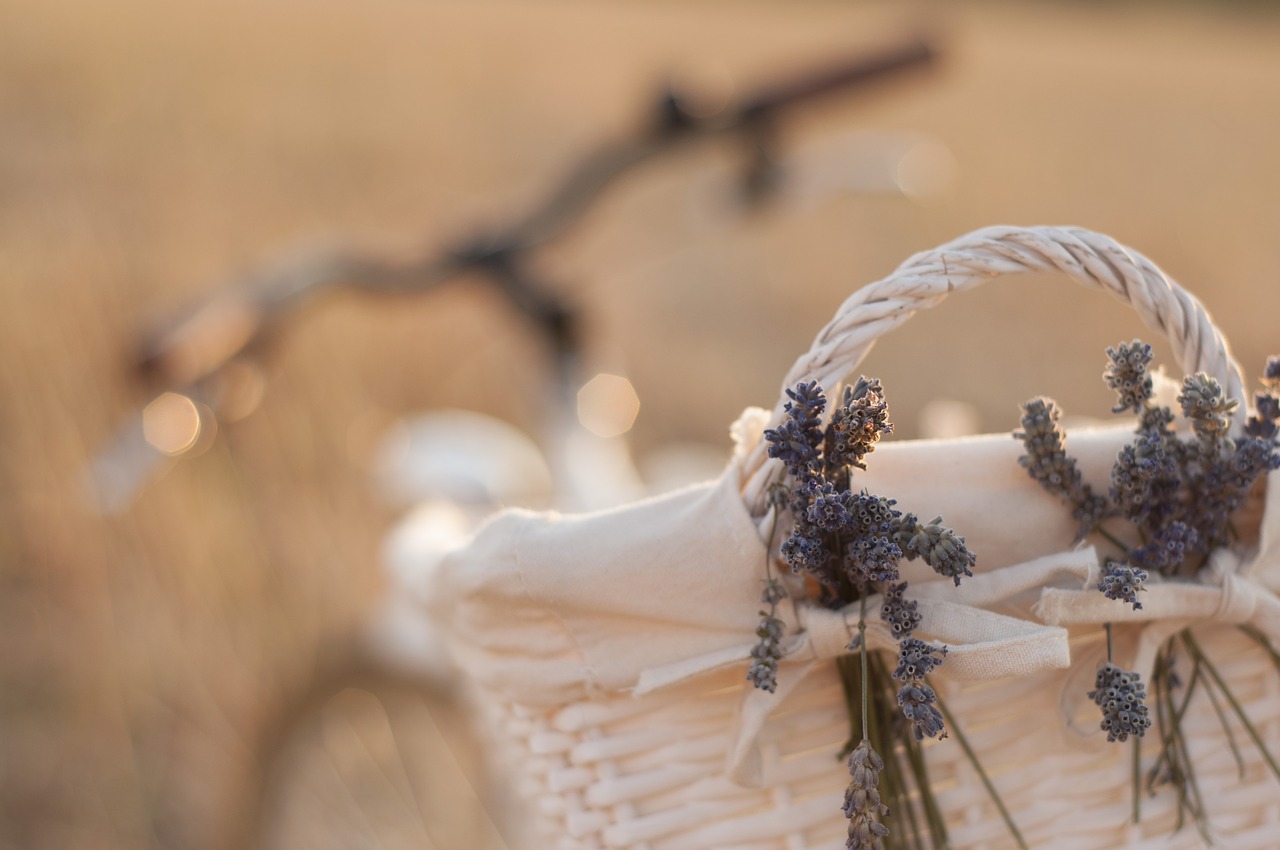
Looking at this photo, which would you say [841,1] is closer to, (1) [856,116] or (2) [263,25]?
(1) [856,116]

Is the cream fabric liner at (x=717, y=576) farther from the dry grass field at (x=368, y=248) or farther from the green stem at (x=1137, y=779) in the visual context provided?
the dry grass field at (x=368, y=248)

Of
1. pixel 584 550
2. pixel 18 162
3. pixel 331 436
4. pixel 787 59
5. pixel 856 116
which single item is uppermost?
pixel 787 59

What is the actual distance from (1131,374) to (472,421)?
2.58 feet

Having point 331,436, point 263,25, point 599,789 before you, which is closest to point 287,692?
Result: point 331,436

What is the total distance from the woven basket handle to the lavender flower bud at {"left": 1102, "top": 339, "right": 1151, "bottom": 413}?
0.03 meters

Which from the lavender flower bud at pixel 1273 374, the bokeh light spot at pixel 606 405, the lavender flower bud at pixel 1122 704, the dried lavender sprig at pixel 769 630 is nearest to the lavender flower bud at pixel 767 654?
the dried lavender sprig at pixel 769 630

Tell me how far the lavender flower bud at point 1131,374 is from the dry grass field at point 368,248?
2.44ft

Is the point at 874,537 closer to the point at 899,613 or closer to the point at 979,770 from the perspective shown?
the point at 899,613

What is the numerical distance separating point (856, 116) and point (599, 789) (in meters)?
4.67

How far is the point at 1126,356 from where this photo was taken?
0.42 meters

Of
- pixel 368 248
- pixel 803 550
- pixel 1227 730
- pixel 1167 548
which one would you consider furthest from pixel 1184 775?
pixel 368 248

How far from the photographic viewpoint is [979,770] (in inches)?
17.7

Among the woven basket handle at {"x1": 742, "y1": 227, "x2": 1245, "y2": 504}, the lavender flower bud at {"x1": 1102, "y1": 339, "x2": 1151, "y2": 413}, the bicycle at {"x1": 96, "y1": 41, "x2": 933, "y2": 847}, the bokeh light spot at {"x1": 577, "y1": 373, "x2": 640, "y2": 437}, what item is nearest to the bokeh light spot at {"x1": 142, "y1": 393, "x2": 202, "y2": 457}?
the bicycle at {"x1": 96, "y1": 41, "x2": 933, "y2": 847}

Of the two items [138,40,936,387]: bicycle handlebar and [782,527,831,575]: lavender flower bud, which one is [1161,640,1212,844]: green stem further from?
[138,40,936,387]: bicycle handlebar
